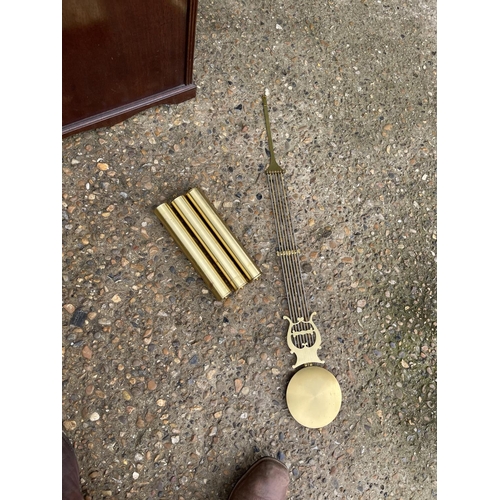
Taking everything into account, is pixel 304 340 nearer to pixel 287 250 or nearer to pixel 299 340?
pixel 299 340

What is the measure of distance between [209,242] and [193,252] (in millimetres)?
53

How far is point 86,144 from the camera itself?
130cm

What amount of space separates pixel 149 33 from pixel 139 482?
115 cm

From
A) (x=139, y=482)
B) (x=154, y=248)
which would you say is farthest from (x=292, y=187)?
(x=139, y=482)

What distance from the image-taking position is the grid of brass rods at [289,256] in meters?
1.33

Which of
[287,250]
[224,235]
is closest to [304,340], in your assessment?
[287,250]

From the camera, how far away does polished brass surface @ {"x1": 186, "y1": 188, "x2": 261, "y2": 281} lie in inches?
50.3

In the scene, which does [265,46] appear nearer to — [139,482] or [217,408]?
[217,408]

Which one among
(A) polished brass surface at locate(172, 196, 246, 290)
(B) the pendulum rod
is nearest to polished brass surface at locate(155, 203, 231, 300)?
(A) polished brass surface at locate(172, 196, 246, 290)

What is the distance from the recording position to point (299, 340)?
1.32 m

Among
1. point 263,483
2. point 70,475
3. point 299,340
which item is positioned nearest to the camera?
point 70,475

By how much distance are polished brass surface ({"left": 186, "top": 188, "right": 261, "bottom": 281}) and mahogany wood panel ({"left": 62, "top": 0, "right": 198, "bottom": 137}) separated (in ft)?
1.04

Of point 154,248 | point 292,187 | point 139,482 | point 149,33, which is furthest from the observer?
point 292,187

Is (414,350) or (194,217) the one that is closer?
(194,217)
